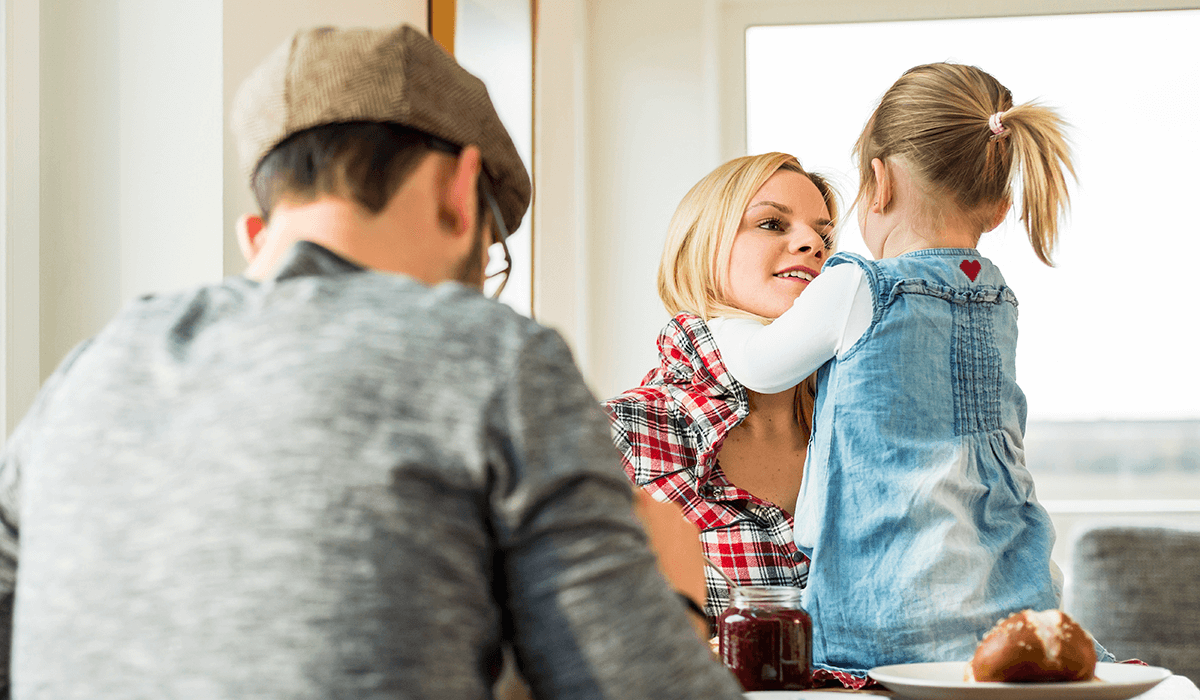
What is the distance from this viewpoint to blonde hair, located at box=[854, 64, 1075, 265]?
1.40 metres

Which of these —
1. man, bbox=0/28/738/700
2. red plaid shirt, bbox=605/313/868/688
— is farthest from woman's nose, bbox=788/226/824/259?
man, bbox=0/28/738/700

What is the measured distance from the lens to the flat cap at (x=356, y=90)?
59cm

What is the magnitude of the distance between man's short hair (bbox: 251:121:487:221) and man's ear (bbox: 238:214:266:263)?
9cm

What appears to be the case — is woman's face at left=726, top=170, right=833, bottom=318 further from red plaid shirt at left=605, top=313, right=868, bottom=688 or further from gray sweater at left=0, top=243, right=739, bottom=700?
gray sweater at left=0, top=243, right=739, bottom=700

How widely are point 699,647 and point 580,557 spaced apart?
0.28 feet

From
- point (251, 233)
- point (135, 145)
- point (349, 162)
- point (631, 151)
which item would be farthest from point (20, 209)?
point (631, 151)

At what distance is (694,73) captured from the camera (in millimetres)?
3754

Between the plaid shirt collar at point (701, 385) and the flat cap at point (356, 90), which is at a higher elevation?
the flat cap at point (356, 90)

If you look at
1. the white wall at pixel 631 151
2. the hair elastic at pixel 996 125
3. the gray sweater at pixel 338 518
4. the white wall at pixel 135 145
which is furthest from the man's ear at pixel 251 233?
the white wall at pixel 631 151

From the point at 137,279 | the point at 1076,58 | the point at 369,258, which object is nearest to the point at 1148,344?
the point at 1076,58

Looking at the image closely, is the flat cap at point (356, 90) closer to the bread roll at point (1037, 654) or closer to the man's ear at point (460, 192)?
the man's ear at point (460, 192)

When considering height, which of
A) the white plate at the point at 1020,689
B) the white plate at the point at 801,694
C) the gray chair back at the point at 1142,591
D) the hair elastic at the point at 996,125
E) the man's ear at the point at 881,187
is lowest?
the gray chair back at the point at 1142,591

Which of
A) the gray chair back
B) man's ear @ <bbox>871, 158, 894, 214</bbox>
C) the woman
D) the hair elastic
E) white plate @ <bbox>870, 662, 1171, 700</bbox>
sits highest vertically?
the hair elastic

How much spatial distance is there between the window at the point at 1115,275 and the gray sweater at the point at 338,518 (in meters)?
3.18
